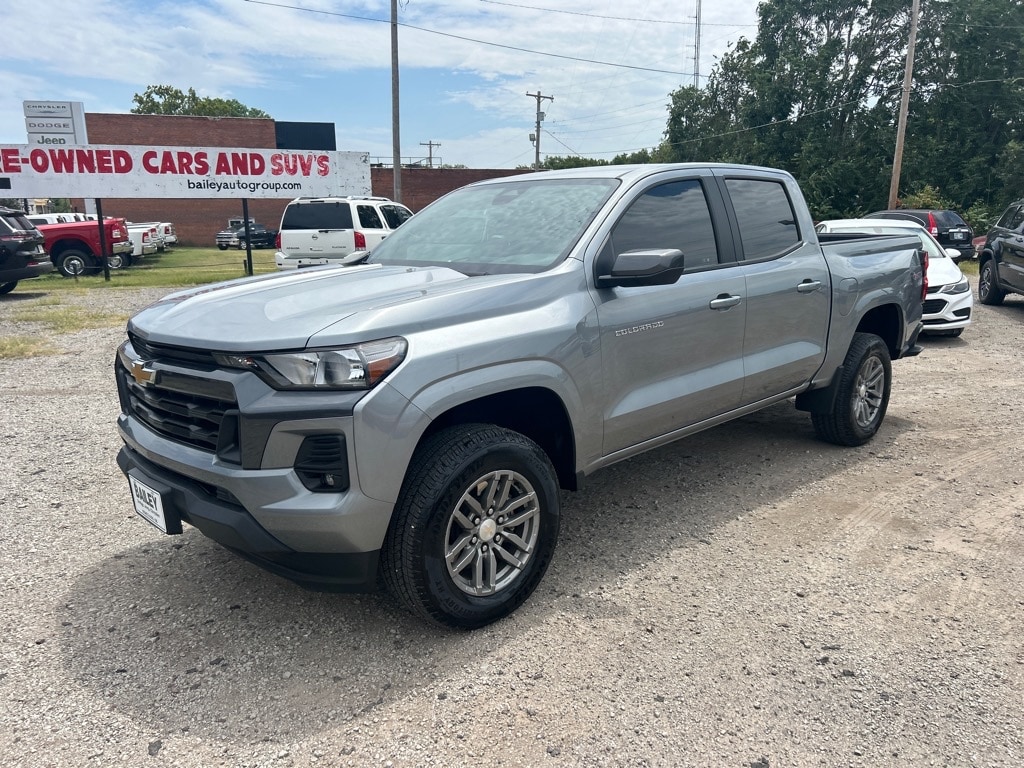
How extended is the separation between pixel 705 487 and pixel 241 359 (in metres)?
3.05

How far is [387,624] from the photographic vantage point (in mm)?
3193

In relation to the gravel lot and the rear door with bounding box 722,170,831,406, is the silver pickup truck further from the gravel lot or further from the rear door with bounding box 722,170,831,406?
the gravel lot

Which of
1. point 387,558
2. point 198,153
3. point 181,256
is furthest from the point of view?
point 181,256

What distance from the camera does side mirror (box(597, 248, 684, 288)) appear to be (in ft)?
10.7

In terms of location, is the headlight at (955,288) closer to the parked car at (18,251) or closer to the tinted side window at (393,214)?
the tinted side window at (393,214)

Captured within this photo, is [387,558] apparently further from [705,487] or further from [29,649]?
[705,487]

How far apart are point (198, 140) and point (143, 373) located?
4201 centimetres

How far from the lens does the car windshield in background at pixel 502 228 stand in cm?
358

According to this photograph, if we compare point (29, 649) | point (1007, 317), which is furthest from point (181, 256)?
point (29, 649)

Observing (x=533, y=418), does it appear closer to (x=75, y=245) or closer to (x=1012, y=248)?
(x=1012, y=248)

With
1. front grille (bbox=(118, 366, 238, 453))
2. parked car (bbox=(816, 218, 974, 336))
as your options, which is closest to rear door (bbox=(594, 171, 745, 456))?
front grille (bbox=(118, 366, 238, 453))

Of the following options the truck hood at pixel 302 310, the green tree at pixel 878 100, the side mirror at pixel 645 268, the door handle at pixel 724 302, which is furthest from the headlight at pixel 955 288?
the green tree at pixel 878 100

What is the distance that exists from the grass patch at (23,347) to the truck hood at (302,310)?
6787mm

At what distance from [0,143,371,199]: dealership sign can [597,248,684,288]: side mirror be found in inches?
714
